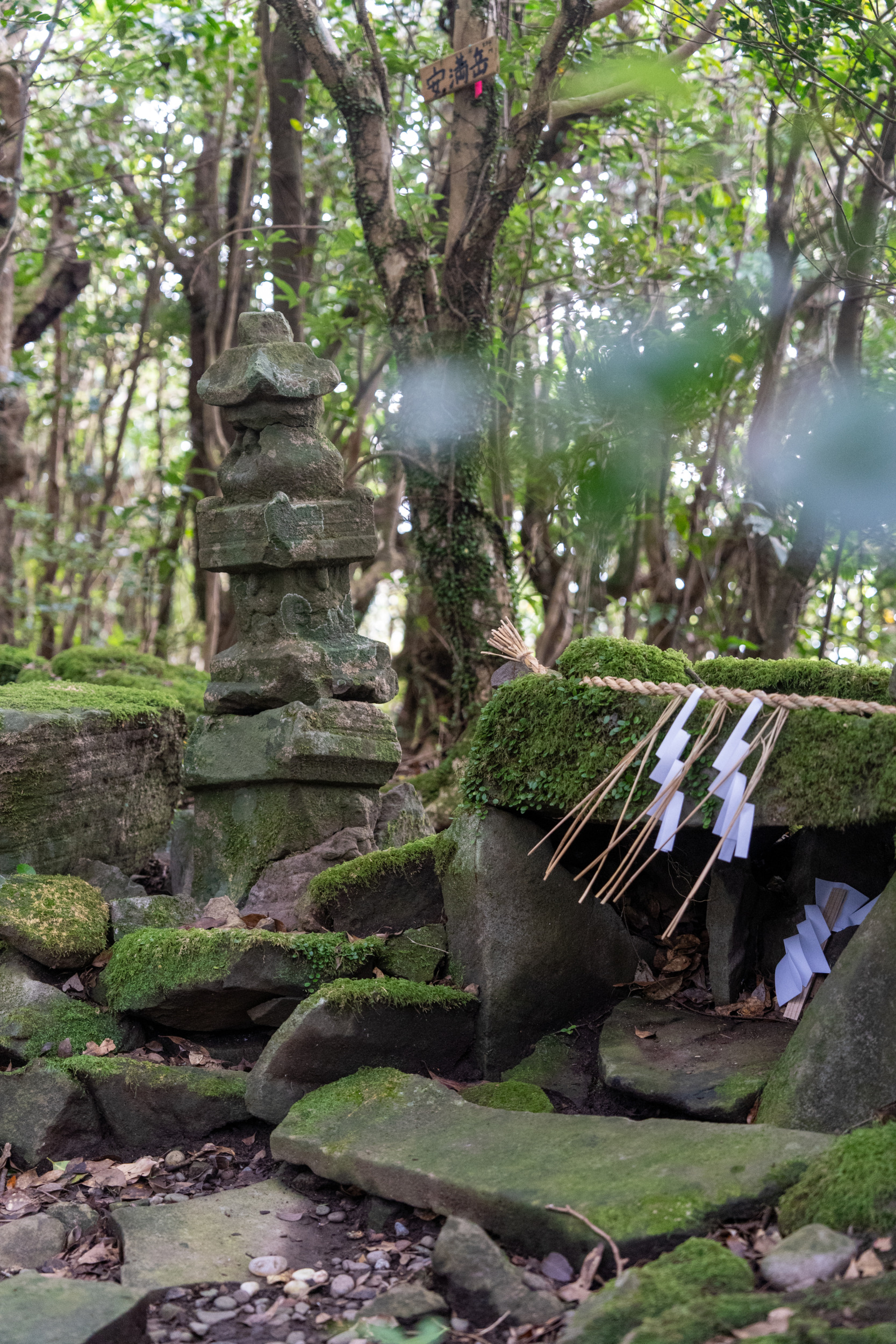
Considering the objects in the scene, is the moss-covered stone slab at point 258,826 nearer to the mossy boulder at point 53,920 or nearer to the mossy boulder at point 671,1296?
the mossy boulder at point 53,920

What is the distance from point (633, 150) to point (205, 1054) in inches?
276

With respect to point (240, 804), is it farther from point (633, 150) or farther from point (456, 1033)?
point (633, 150)

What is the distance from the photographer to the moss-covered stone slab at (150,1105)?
337 centimetres

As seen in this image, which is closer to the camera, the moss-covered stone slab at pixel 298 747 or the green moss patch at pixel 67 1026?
the green moss patch at pixel 67 1026

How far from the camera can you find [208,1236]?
2740 millimetres

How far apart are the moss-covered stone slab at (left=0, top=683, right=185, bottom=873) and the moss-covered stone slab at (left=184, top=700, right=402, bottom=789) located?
17.4 inches

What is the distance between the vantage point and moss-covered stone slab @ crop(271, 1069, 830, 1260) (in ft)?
7.71

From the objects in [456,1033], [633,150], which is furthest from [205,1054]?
[633,150]

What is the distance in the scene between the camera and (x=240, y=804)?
4531mm

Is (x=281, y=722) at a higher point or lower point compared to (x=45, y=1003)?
higher

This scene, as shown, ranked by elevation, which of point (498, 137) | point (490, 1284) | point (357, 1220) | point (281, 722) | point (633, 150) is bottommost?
point (357, 1220)

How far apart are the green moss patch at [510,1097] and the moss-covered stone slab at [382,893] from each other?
2.81 feet

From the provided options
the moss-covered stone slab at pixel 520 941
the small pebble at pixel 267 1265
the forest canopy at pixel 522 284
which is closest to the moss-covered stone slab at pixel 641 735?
the moss-covered stone slab at pixel 520 941

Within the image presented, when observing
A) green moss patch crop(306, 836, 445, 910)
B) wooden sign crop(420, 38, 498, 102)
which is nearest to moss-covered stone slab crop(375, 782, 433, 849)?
green moss patch crop(306, 836, 445, 910)
